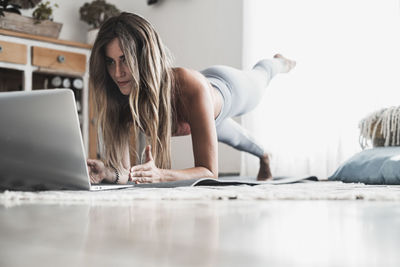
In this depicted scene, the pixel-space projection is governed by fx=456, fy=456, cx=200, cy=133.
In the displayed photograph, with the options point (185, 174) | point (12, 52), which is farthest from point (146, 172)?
point (12, 52)

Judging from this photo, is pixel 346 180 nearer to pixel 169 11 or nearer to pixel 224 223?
pixel 224 223

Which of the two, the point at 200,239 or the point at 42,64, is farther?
the point at 42,64

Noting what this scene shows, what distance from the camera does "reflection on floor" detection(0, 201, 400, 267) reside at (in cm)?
25

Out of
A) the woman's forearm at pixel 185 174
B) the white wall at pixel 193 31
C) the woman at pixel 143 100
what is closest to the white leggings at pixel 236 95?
the woman at pixel 143 100

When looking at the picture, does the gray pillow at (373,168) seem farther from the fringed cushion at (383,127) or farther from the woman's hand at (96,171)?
the woman's hand at (96,171)

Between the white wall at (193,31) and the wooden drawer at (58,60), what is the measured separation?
438 millimetres

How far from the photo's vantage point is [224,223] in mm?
416

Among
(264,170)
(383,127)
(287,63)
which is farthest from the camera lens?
(287,63)

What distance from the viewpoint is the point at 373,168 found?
4.82ft

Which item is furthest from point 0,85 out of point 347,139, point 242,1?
point 347,139

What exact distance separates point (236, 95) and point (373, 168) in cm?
63

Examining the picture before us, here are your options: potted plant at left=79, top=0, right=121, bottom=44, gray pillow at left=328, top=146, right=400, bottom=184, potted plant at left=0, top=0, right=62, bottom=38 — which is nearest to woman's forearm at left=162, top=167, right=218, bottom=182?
gray pillow at left=328, top=146, right=400, bottom=184

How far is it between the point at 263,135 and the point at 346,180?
1.15m

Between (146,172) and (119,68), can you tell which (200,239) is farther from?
(119,68)
